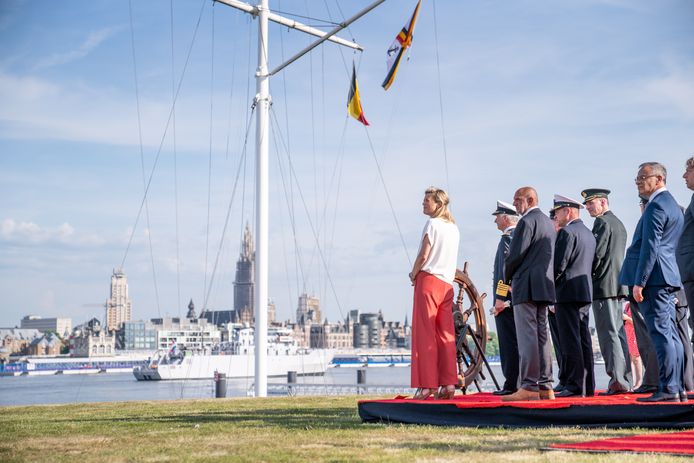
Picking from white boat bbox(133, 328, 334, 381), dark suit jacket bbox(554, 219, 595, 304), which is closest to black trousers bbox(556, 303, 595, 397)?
dark suit jacket bbox(554, 219, 595, 304)

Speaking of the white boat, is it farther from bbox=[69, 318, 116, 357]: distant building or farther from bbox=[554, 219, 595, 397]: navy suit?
bbox=[69, 318, 116, 357]: distant building

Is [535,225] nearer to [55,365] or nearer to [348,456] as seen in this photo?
[348,456]

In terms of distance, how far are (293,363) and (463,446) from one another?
8183 cm

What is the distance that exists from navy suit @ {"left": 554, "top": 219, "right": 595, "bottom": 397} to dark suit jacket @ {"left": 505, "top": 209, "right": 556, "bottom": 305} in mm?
495

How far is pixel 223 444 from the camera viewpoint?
5352 mm

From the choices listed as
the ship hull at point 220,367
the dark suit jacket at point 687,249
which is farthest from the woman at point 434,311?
the ship hull at point 220,367

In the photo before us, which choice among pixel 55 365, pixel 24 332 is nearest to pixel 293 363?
pixel 55 365

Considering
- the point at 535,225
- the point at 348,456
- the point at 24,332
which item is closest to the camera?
the point at 348,456

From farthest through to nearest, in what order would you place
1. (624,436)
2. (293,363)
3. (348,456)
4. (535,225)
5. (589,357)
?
(293,363) < (589,357) < (535,225) < (624,436) < (348,456)

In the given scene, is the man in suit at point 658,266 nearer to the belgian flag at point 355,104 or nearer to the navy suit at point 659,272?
the navy suit at point 659,272

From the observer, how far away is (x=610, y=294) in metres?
7.74

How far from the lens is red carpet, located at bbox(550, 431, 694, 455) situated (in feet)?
14.7

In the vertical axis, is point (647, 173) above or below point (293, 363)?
above

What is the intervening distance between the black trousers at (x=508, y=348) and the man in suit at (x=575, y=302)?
710 millimetres
